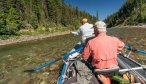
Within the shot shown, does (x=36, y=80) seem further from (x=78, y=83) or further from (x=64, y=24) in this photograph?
(x=64, y=24)

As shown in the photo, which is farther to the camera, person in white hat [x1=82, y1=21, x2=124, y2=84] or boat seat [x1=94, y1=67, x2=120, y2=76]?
boat seat [x1=94, y1=67, x2=120, y2=76]

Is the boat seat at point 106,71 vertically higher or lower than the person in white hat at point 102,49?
lower

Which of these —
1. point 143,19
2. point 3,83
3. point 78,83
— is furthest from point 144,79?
point 143,19

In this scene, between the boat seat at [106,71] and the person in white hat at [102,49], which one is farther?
the boat seat at [106,71]

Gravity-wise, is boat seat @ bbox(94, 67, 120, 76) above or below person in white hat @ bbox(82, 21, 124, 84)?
below

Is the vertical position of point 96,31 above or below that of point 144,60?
above

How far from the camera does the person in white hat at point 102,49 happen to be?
22.3 ft

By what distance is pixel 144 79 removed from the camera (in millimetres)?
7113

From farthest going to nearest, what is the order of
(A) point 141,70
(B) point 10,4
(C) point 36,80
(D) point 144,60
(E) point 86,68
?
(B) point 10,4
(D) point 144,60
(C) point 36,80
(A) point 141,70
(E) point 86,68

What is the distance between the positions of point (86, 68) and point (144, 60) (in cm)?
869

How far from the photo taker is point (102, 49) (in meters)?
6.80

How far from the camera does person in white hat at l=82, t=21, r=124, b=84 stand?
6.79 meters

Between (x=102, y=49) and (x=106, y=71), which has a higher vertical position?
(x=102, y=49)

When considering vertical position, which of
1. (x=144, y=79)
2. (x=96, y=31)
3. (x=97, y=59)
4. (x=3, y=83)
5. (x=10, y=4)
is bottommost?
(x=3, y=83)
